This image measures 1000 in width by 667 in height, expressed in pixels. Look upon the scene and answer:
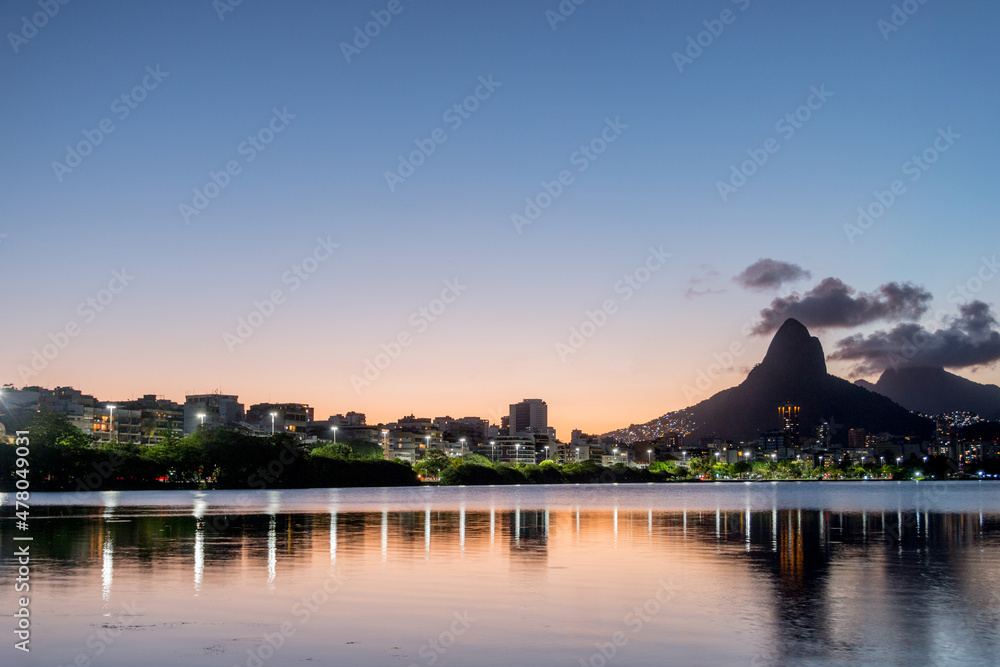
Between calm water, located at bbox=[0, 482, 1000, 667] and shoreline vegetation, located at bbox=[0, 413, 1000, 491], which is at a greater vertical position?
calm water, located at bbox=[0, 482, 1000, 667]

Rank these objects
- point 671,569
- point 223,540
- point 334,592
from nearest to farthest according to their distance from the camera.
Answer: point 334,592 → point 671,569 → point 223,540

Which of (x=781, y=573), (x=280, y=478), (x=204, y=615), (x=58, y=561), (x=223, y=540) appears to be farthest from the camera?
(x=280, y=478)

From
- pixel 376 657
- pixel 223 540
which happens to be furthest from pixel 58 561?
pixel 376 657

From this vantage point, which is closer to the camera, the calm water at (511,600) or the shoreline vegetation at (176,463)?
the calm water at (511,600)

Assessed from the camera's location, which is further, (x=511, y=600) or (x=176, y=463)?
(x=176, y=463)

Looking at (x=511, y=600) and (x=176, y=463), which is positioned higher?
(x=511, y=600)

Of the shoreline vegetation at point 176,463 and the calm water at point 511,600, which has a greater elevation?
the calm water at point 511,600

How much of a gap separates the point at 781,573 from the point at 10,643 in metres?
17.6

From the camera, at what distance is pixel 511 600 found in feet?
69.2

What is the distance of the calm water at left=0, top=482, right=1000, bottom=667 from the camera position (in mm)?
15211

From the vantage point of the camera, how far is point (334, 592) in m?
22.4

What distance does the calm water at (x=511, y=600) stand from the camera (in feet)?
49.9

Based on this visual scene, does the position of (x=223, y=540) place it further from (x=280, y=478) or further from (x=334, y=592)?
(x=280, y=478)

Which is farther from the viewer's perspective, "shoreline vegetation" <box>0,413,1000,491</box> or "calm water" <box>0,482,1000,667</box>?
"shoreline vegetation" <box>0,413,1000,491</box>
